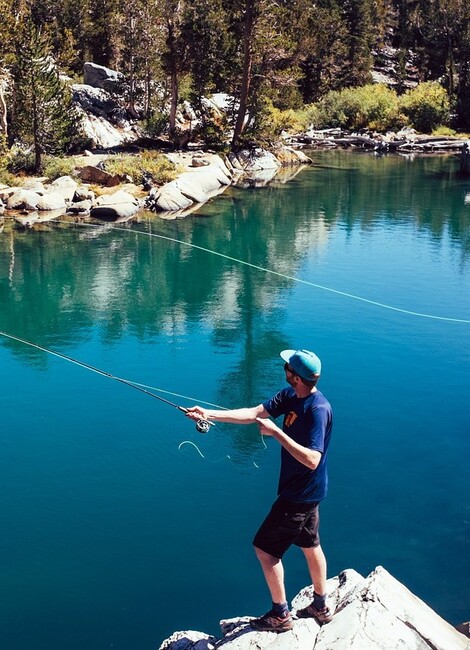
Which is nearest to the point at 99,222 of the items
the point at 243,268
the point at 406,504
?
the point at 243,268

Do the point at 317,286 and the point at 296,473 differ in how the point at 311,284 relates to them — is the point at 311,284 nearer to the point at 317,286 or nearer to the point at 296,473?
the point at 317,286

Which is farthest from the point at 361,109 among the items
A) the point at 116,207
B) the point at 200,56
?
the point at 116,207

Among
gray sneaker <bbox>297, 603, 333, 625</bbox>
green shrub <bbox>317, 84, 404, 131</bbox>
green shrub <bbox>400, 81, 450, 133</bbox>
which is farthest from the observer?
green shrub <bbox>317, 84, 404, 131</bbox>

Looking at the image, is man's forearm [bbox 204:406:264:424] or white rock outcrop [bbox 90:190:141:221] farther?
white rock outcrop [bbox 90:190:141:221]

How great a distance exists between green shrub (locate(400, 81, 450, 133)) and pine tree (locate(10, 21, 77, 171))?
30.1 metres

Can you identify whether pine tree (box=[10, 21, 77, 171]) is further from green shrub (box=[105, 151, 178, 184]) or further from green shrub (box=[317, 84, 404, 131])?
green shrub (box=[317, 84, 404, 131])

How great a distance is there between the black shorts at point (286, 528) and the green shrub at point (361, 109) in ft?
175

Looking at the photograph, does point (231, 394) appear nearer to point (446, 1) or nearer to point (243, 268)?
point (243, 268)

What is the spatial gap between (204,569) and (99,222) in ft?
67.1

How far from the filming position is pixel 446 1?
2544 inches

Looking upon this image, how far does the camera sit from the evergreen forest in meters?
31.8

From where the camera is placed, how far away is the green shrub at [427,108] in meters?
54.2

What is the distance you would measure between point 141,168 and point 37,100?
5132mm

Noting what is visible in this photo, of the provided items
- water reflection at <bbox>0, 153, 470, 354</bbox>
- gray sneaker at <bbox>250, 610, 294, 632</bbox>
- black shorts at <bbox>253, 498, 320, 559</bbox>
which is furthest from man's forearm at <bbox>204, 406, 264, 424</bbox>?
water reflection at <bbox>0, 153, 470, 354</bbox>
